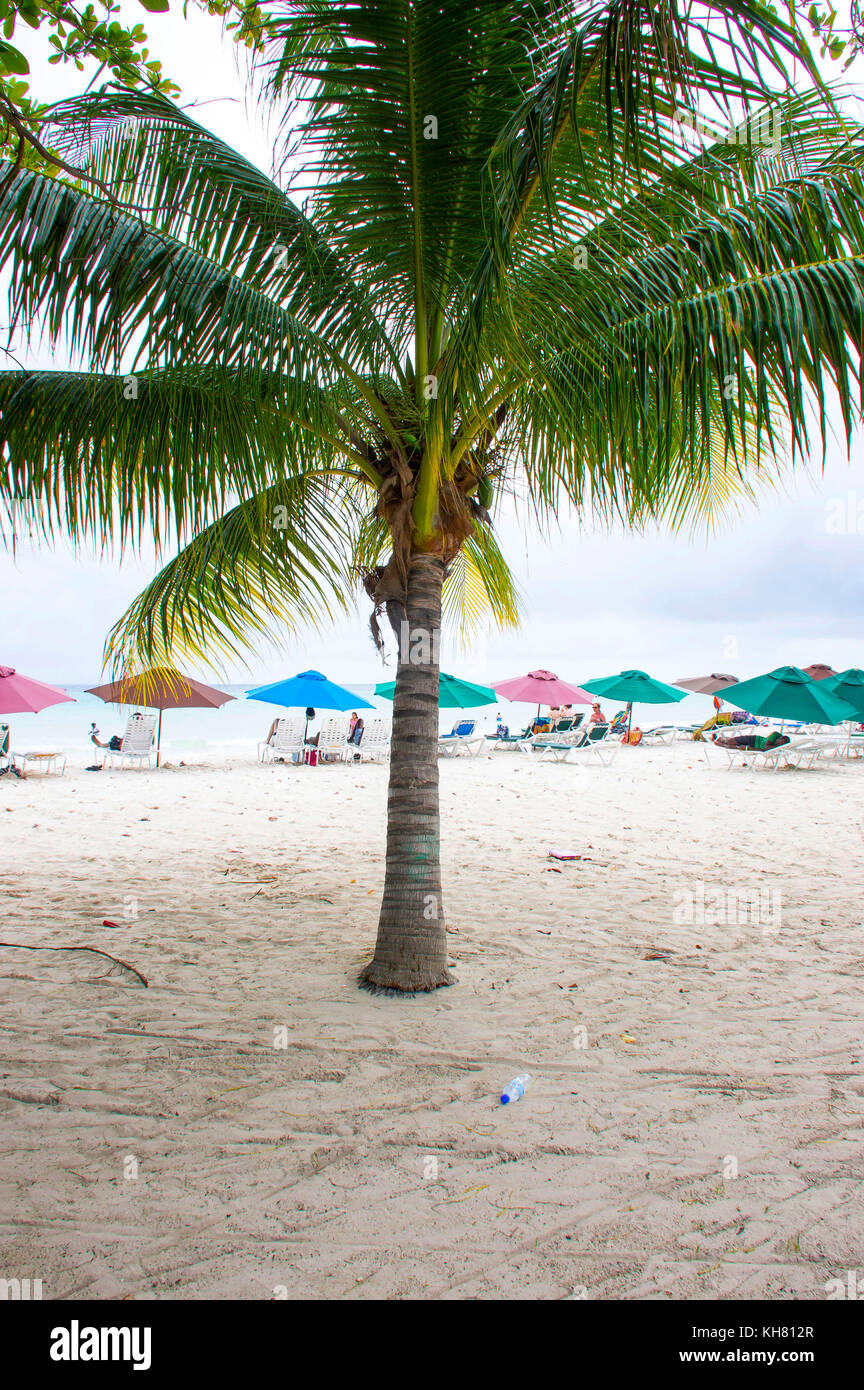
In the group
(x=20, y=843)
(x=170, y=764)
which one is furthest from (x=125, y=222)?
(x=170, y=764)

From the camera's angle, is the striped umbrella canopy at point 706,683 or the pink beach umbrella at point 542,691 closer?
the pink beach umbrella at point 542,691

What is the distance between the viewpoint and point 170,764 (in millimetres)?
16078

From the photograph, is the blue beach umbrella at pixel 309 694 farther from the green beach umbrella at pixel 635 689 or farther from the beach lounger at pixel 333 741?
the green beach umbrella at pixel 635 689

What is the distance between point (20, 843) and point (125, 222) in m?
6.88

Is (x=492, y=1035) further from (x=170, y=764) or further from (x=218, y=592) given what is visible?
(x=170, y=764)

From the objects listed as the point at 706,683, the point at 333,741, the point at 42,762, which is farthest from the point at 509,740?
the point at 42,762

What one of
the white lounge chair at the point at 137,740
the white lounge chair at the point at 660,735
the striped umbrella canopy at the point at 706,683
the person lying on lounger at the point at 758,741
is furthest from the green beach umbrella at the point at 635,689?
the white lounge chair at the point at 137,740

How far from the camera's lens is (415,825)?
423 cm

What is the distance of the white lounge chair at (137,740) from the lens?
15.3 meters

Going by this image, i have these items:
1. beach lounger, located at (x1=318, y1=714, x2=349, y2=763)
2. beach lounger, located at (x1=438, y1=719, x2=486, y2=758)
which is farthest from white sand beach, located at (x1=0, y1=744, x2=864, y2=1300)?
beach lounger, located at (x1=438, y1=719, x2=486, y2=758)

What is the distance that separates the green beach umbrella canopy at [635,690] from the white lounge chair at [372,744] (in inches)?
237

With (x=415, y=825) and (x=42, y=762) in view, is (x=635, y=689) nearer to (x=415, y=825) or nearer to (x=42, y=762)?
(x=42, y=762)

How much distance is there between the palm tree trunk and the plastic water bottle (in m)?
1.05

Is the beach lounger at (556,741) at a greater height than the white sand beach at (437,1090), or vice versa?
the beach lounger at (556,741)
